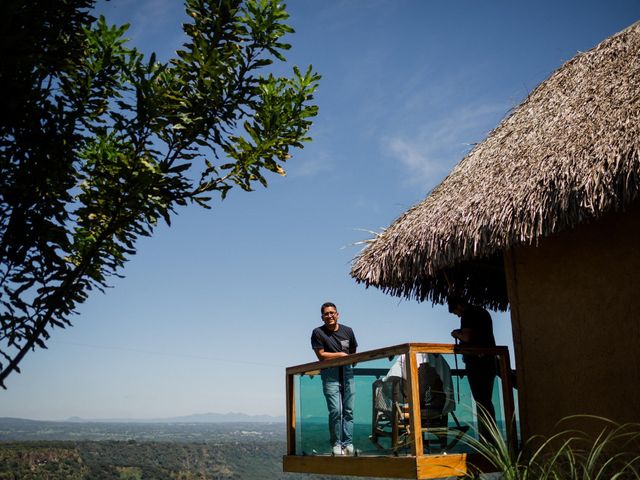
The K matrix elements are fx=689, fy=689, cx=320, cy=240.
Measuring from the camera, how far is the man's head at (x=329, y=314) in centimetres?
648

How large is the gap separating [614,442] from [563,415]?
501mm

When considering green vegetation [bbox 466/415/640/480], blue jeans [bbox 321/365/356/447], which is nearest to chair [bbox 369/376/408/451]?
blue jeans [bbox 321/365/356/447]

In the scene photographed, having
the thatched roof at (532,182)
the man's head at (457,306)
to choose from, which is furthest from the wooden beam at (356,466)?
the thatched roof at (532,182)

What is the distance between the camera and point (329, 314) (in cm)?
648

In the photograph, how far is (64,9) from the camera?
200 inches

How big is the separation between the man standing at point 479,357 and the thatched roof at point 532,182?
47 cm

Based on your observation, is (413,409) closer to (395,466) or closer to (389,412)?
(389,412)

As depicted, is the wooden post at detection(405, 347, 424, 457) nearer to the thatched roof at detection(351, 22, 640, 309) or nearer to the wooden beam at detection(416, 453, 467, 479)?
the wooden beam at detection(416, 453, 467, 479)

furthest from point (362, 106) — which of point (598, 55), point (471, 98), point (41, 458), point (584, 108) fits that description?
point (41, 458)

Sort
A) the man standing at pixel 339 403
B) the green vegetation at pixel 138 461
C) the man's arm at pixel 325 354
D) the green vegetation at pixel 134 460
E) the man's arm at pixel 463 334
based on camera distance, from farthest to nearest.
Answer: the green vegetation at pixel 134 460, the green vegetation at pixel 138 461, the man's arm at pixel 325 354, the man standing at pixel 339 403, the man's arm at pixel 463 334

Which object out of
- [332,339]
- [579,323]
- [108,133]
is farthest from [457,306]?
[108,133]

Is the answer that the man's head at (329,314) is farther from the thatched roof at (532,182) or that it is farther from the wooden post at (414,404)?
the wooden post at (414,404)

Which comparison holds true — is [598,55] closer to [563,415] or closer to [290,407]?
[563,415]

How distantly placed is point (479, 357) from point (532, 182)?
4.80 ft
